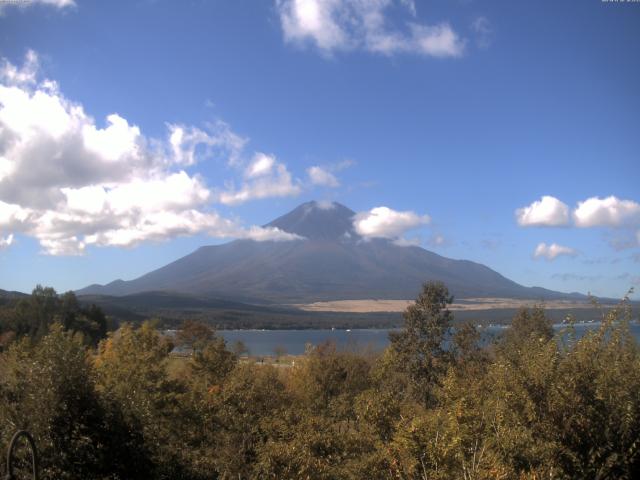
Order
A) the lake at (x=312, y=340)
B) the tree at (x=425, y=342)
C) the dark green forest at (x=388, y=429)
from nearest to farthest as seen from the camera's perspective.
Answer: the dark green forest at (x=388, y=429) → the tree at (x=425, y=342) → the lake at (x=312, y=340)

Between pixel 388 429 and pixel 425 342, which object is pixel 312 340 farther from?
pixel 388 429

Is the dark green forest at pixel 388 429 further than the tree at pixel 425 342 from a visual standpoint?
No

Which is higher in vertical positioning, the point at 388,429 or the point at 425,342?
the point at 425,342

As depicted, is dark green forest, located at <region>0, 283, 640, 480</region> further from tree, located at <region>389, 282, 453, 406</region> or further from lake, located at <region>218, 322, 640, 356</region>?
lake, located at <region>218, 322, 640, 356</region>

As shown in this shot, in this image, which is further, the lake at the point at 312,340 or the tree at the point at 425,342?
the lake at the point at 312,340

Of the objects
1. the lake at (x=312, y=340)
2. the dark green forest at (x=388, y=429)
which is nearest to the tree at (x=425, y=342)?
the lake at (x=312, y=340)

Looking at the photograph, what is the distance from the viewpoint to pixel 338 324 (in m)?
182

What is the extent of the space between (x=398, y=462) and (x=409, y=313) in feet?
62.8

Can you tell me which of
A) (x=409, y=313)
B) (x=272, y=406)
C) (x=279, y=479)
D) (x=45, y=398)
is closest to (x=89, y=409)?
(x=45, y=398)

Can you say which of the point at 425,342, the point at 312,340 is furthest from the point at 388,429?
the point at 312,340

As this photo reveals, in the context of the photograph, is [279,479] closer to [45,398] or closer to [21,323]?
[45,398]

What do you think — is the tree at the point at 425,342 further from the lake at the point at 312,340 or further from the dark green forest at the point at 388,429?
the dark green forest at the point at 388,429

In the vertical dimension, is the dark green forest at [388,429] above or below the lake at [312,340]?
above

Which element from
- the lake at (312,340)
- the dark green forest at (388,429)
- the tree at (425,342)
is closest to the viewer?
the dark green forest at (388,429)
